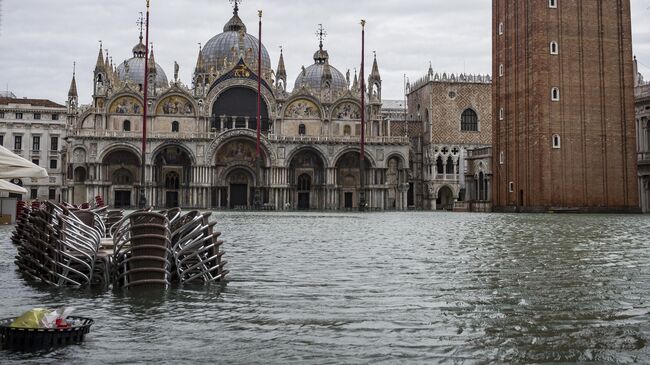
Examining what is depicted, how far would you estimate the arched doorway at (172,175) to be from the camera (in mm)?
58719

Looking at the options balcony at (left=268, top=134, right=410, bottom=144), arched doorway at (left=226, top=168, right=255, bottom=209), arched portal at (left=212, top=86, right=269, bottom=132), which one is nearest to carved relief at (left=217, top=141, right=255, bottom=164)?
arched doorway at (left=226, top=168, right=255, bottom=209)

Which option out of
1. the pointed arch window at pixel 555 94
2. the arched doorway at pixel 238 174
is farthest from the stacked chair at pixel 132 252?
the arched doorway at pixel 238 174

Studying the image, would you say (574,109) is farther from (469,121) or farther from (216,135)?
(216,135)

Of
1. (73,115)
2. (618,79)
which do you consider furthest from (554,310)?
(73,115)

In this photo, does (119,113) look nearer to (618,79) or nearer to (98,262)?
(618,79)

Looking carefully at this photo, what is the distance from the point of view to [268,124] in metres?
61.1

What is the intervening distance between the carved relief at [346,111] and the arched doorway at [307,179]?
13.4ft

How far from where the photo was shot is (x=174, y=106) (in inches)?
2349

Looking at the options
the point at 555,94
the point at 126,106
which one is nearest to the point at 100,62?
the point at 126,106

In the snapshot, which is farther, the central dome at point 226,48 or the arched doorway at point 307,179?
the central dome at point 226,48

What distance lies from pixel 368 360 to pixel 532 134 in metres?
42.7

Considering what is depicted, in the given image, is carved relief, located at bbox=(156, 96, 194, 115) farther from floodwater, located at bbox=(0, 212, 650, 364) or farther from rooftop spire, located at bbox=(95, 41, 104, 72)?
floodwater, located at bbox=(0, 212, 650, 364)

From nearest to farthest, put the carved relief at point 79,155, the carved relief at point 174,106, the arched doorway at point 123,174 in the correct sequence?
the carved relief at point 79,155 → the arched doorway at point 123,174 → the carved relief at point 174,106

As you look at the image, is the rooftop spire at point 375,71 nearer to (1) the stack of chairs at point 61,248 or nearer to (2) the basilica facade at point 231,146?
(2) the basilica facade at point 231,146
